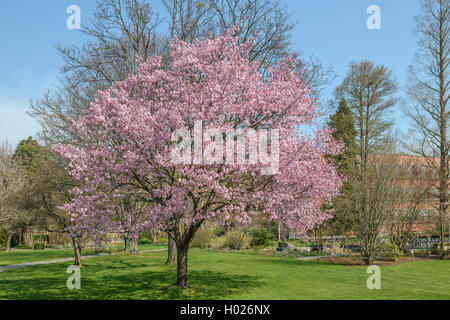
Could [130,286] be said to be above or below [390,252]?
below

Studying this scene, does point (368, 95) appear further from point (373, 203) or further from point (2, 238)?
point (2, 238)

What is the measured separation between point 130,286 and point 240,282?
12.8ft

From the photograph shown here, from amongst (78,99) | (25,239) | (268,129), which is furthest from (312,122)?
(25,239)

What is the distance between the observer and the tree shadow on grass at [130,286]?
11.5 meters

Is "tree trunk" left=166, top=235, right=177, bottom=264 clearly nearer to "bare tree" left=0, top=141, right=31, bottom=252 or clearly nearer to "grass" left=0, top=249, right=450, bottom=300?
"grass" left=0, top=249, right=450, bottom=300

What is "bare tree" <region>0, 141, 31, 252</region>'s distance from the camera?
3459 cm

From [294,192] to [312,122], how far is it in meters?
2.22

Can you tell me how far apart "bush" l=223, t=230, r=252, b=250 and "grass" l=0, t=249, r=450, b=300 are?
896cm

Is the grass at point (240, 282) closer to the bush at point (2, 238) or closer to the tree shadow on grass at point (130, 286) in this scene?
the tree shadow on grass at point (130, 286)

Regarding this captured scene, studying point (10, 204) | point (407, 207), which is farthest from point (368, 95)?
point (10, 204)

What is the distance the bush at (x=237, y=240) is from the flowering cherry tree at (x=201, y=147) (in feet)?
57.0

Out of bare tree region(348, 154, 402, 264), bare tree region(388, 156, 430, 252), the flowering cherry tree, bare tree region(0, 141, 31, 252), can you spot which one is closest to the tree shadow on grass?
the flowering cherry tree

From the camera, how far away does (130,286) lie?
43.1ft
